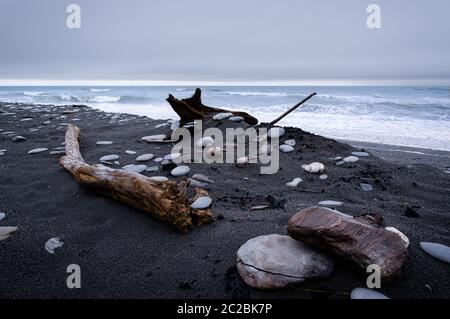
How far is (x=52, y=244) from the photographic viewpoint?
6.40 ft

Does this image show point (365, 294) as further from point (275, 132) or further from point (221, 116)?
point (221, 116)

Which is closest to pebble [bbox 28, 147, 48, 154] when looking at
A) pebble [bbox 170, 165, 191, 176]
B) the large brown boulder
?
pebble [bbox 170, 165, 191, 176]

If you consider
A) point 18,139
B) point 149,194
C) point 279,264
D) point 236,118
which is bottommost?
point 279,264

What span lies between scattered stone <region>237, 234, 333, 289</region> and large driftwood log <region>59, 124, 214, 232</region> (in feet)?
1.94


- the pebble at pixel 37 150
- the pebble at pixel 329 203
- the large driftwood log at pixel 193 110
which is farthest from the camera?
the large driftwood log at pixel 193 110

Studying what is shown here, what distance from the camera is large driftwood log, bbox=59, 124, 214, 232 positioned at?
80.2 inches

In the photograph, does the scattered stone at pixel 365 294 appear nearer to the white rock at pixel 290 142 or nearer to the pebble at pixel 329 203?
the pebble at pixel 329 203

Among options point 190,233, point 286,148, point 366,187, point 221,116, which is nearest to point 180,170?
point 190,233

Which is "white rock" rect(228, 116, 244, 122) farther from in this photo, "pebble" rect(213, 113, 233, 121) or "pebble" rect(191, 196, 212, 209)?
"pebble" rect(191, 196, 212, 209)

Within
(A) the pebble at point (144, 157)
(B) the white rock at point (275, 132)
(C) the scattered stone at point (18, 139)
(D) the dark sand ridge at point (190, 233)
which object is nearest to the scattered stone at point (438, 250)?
(D) the dark sand ridge at point (190, 233)

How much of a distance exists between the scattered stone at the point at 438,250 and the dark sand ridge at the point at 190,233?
1.6 inches

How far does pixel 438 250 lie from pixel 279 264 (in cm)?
104

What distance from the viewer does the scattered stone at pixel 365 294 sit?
1.39 meters
